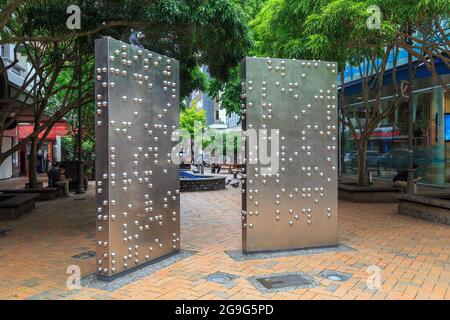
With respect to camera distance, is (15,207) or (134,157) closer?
(134,157)

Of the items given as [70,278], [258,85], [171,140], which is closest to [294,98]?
[258,85]

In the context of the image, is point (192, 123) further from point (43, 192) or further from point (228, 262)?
point (228, 262)

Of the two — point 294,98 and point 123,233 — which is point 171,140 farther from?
point 294,98

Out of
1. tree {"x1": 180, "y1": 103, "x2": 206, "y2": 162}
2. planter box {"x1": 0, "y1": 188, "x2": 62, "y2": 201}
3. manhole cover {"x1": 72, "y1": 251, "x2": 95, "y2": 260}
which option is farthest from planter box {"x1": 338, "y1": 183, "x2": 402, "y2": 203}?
tree {"x1": 180, "y1": 103, "x2": 206, "y2": 162}

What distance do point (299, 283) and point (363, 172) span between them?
961cm

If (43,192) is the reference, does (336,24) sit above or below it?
above

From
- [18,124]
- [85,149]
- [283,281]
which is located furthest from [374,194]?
[18,124]

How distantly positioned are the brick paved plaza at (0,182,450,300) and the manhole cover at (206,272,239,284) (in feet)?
0.29

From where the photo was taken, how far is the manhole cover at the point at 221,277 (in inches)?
193

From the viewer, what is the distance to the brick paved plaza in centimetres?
448

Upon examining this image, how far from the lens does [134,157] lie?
518 centimetres

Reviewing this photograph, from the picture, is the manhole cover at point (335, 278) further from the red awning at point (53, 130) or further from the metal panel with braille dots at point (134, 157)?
the red awning at point (53, 130)

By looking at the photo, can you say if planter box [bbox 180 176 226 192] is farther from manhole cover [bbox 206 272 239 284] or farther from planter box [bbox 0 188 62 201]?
manhole cover [bbox 206 272 239 284]

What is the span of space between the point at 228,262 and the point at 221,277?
2.28ft
